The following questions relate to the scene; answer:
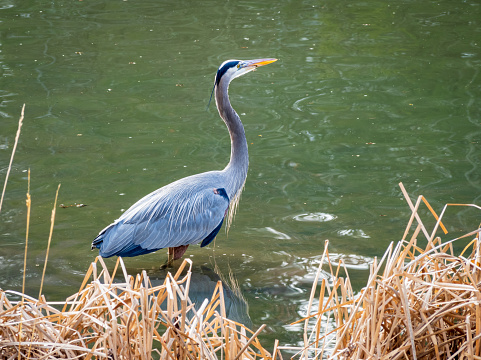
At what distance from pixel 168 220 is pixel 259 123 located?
281cm

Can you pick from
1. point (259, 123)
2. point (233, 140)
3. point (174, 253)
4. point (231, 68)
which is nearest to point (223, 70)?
point (231, 68)

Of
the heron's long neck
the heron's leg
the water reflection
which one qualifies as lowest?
the water reflection

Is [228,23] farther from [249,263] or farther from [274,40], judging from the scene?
[249,263]

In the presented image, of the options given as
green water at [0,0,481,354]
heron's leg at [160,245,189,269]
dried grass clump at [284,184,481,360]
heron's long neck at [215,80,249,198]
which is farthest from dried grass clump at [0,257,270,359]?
heron's long neck at [215,80,249,198]

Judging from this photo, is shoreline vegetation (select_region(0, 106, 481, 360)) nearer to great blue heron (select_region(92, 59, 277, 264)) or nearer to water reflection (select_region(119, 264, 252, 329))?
water reflection (select_region(119, 264, 252, 329))

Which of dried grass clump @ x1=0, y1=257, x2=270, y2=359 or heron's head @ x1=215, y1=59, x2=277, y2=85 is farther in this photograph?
heron's head @ x1=215, y1=59, x2=277, y2=85

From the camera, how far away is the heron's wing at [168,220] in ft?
14.1

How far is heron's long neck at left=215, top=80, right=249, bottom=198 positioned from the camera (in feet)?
15.7

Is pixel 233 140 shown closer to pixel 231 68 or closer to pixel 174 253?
pixel 231 68

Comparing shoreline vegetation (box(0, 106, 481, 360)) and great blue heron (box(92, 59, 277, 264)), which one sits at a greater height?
shoreline vegetation (box(0, 106, 481, 360))

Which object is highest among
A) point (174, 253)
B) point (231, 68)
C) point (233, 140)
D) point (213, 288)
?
point (231, 68)

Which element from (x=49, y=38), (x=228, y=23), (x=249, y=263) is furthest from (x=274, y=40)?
(x=249, y=263)

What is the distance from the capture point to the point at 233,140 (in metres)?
4.83

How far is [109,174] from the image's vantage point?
19.4 ft
